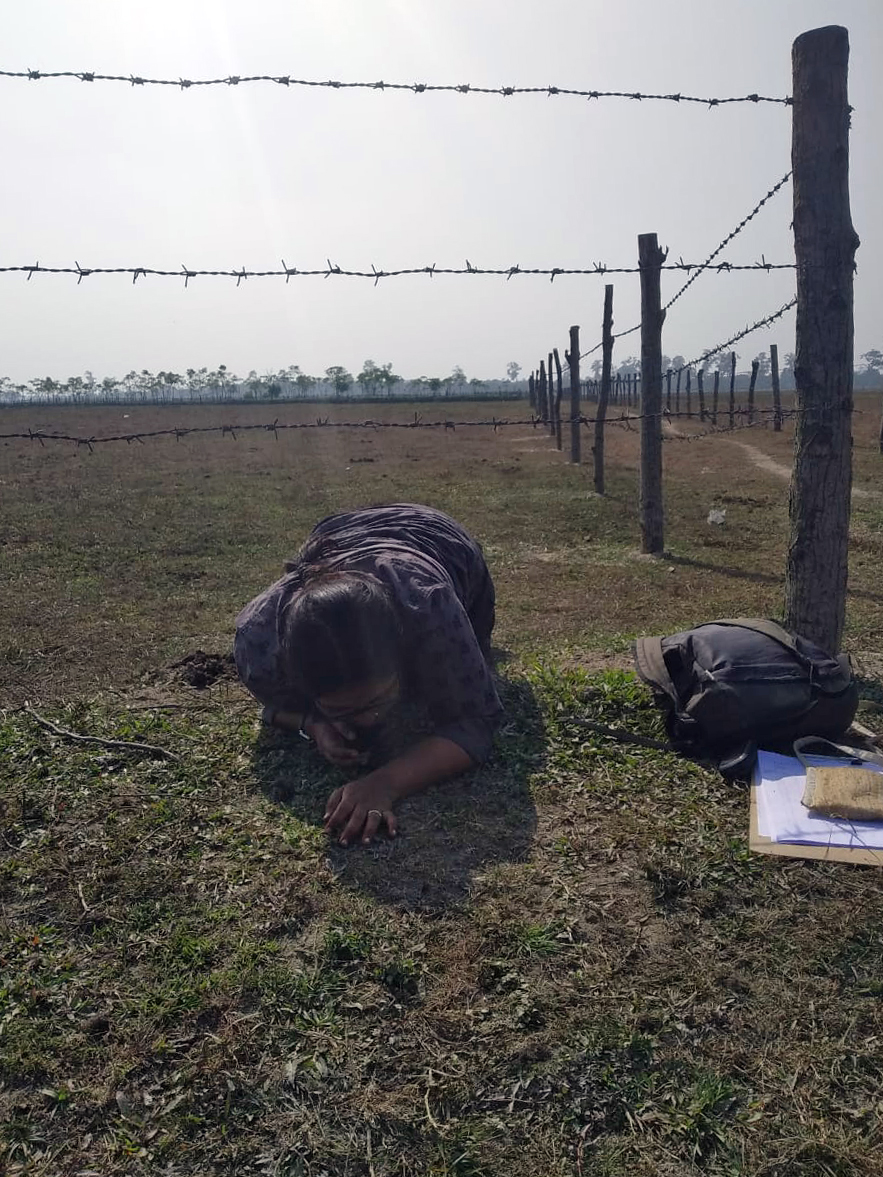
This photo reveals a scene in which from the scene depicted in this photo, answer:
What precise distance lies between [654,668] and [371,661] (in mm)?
1813

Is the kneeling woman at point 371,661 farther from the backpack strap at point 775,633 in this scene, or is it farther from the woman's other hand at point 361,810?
the backpack strap at point 775,633

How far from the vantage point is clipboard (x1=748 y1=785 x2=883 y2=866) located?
2.95m

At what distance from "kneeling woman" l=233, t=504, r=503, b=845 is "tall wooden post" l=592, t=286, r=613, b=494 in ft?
32.2

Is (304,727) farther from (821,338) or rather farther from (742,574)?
(742,574)

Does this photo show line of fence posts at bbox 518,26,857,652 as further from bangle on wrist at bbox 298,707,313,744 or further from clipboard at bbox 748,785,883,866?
bangle on wrist at bbox 298,707,313,744

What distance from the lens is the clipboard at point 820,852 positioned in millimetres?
2953

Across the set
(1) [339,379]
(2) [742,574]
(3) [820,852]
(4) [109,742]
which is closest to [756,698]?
(3) [820,852]

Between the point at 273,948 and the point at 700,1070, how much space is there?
1.27 metres

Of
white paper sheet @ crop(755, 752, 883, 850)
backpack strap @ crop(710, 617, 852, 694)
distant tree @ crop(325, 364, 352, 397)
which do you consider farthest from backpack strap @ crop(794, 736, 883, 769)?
→ distant tree @ crop(325, 364, 352, 397)

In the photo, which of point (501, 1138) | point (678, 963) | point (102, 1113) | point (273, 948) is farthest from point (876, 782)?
point (102, 1113)

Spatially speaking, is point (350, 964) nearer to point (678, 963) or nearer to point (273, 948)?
point (273, 948)

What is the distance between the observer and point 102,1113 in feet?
6.97

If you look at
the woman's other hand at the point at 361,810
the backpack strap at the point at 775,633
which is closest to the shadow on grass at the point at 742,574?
the backpack strap at the point at 775,633

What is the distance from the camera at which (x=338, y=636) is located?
2.91 meters
